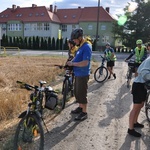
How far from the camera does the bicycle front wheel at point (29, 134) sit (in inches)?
135

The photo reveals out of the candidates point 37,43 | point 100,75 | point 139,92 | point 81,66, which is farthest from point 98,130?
point 37,43

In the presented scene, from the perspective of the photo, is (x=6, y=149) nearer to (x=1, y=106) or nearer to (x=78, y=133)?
(x=78, y=133)

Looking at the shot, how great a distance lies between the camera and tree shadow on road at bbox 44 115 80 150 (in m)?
4.03

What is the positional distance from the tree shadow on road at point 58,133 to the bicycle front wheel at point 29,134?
0.26m

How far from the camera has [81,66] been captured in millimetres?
4613

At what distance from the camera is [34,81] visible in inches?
357

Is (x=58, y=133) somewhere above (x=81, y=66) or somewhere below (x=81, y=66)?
below

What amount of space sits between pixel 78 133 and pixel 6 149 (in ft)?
4.62

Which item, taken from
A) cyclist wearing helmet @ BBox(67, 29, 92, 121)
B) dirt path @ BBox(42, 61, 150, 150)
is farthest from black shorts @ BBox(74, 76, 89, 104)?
dirt path @ BBox(42, 61, 150, 150)

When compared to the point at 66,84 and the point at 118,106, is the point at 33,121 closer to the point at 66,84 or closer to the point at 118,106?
the point at 66,84

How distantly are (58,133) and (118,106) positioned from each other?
96.3 inches

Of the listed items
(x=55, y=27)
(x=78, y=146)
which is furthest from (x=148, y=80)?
(x=55, y=27)

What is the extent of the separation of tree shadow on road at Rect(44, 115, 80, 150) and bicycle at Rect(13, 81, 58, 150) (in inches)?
11.6

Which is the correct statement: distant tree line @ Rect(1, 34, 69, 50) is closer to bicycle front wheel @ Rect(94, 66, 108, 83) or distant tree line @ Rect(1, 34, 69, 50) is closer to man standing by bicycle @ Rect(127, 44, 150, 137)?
bicycle front wheel @ Rect(94, 66, 108, 83)
